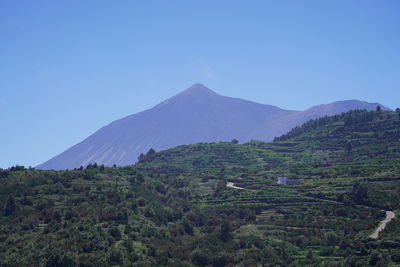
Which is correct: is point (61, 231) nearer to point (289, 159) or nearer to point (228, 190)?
point (228, 190)

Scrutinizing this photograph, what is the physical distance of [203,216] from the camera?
3858 inches

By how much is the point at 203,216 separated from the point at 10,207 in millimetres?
35535

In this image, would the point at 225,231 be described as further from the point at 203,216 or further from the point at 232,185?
the point at 232,185

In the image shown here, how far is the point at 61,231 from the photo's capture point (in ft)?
235

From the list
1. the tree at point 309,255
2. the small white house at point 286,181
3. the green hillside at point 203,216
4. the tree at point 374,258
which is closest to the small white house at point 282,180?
the small white house at point 286,181

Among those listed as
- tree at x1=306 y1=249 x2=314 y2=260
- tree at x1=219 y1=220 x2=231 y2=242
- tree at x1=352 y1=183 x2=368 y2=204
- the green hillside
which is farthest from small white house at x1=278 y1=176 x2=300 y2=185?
tree at x1=306 y1=249 x2=314 y2=260

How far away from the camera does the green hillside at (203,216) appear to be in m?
65.6

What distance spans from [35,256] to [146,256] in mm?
13873

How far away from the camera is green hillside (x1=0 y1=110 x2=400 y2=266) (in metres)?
65.6

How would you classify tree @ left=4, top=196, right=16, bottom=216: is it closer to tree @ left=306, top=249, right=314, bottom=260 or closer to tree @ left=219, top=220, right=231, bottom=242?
tree @ left=219, top=220, right=231, bottom=242

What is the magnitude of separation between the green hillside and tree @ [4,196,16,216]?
0.24 metres

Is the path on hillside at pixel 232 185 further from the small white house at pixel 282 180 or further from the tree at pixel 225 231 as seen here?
the tree at pixel 225 231

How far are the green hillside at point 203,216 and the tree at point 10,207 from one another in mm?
236

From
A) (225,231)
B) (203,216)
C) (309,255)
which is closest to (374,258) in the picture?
(309,255)
